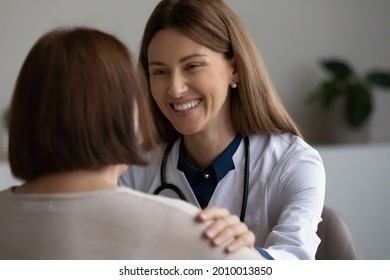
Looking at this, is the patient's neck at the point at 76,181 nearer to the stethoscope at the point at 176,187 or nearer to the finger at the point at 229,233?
the finger at the point at 229,233

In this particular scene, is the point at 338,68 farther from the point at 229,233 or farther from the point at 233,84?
the point at 229,233

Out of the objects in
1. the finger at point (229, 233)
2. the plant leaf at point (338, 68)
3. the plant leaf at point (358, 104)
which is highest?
the finger at point (229, 233)

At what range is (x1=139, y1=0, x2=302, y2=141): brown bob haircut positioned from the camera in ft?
4.30

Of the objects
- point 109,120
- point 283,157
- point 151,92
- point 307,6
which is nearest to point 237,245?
point 109,120

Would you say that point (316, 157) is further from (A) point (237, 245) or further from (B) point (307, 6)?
(B) point (307, 6)

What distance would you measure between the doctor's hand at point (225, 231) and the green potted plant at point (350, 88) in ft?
8.66

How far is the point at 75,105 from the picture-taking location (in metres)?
0.73

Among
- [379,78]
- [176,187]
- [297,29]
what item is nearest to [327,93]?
[379,78]

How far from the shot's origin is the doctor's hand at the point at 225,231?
76 cm

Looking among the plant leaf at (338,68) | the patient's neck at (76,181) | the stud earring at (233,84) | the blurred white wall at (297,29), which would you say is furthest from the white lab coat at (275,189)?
the plant leaf at (338,68)

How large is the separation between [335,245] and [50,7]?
2.44m

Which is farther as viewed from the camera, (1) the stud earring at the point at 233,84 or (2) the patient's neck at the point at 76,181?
(1) the stud earring at the point at 233,84

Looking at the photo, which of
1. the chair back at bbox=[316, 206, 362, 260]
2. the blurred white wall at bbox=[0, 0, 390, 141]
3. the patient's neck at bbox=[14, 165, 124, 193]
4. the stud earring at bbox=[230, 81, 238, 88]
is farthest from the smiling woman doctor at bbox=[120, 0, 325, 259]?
the blurred white wall at bbox=[0, 0, 390, 141]

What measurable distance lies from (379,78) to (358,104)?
0.86 ft
